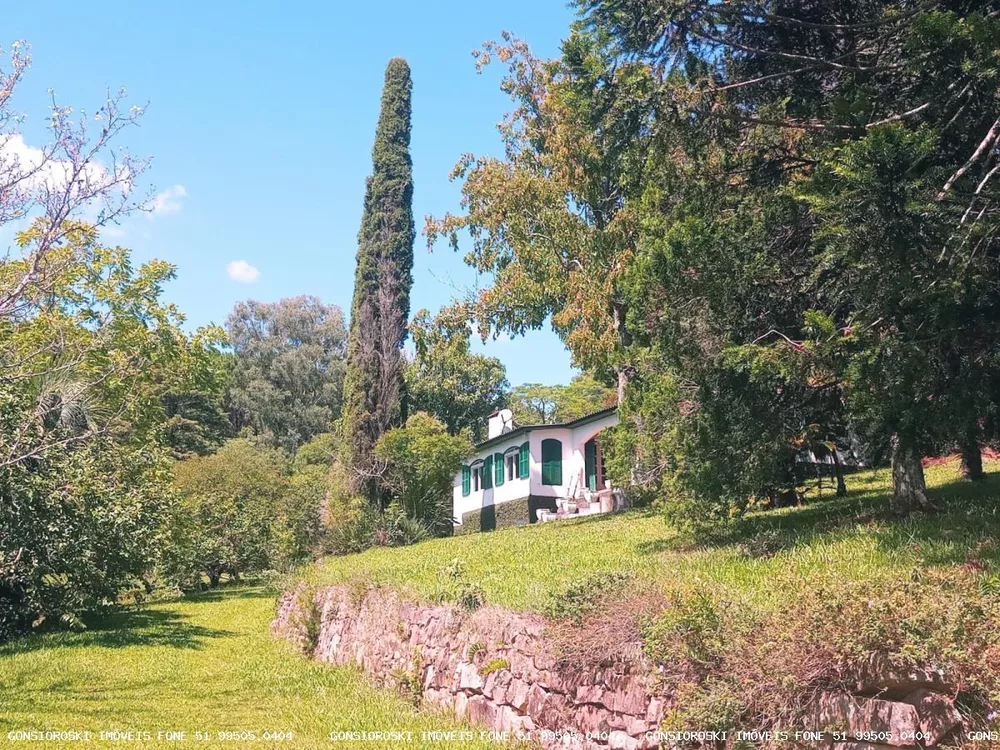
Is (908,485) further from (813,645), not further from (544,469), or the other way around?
(544,469)

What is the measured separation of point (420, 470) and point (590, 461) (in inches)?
276

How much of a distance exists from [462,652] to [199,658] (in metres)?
6.44

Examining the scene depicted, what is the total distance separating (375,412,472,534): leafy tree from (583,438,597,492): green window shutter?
5506 mm

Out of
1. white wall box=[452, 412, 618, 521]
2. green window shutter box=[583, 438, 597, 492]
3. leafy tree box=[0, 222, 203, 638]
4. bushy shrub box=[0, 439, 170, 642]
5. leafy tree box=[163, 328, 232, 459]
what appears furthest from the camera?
white wall box=[452, 412, 618, 521]

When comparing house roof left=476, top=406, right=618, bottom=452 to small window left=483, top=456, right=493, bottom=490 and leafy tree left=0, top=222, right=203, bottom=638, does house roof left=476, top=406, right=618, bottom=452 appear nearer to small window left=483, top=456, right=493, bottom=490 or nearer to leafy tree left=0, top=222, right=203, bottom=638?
small window left=483, top=456, right=493, bottom=490

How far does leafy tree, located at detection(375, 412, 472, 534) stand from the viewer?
25.6 m

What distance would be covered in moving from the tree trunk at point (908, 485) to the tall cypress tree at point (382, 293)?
18197 millimetres

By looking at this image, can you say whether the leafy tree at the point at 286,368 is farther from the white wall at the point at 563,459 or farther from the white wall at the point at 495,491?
the white wall at the point at 563,459

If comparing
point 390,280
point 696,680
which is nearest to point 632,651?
point 696,680

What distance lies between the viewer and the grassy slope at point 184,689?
8195 mm

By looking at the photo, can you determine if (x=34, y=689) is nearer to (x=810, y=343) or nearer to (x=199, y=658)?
(x=199, y=658)

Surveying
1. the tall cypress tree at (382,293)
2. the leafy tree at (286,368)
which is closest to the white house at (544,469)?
the tall cypress tree at (382,293)

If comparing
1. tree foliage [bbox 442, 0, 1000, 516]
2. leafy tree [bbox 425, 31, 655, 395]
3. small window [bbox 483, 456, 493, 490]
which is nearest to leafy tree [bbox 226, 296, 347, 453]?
small window [bbox 483, 456, 493, 490]

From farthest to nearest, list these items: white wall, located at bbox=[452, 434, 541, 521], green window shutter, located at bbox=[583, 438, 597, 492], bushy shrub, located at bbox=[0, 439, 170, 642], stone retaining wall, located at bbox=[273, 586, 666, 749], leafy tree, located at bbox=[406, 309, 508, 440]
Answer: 1. leafy tree, located at bbox=[406, 309, 508, 440]
2. white wall, located at bbox=[452, 434, 541, 521]
3. green window shutter, located at bbox=[583, 438, 597, 492]
4. bushy shrub, located at bbox=[0, 439, 170, 642]
5. stone retaining wall, located at bbox=[273, 586, 666, 749]
